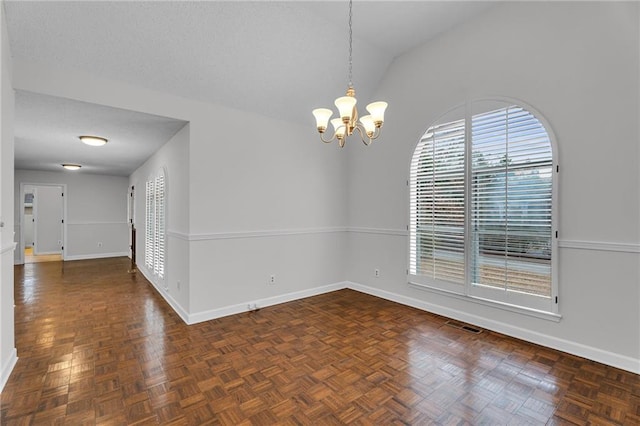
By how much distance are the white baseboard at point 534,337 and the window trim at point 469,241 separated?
183 mm

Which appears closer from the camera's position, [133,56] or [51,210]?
[133,56]

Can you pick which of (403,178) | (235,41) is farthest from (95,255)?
(403,178)

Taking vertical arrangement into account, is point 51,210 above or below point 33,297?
above

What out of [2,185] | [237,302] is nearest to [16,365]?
[2,185]

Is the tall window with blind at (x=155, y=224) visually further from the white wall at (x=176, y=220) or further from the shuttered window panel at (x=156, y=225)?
the white wall at (x=176, y=220)

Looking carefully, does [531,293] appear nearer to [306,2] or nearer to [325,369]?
[325,369]

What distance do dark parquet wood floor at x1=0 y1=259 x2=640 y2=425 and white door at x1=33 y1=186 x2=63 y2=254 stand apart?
21.1 ft

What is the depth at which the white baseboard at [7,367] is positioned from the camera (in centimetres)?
211

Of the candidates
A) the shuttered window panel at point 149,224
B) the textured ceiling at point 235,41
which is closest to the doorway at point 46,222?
the shuttered window panel at point 149,224

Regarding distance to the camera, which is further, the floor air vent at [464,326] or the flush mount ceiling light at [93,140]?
the flush mount ceiling light at [93,140]

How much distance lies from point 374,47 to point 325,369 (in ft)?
12.3

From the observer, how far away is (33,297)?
14.4 ft

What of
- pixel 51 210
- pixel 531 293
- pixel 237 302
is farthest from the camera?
pixel 51 210

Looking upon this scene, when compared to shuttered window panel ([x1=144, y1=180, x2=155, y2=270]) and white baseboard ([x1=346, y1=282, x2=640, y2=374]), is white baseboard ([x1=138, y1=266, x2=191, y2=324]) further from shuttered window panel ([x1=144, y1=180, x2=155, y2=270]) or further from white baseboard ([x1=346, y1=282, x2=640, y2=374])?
white baseboard ([x1=346, y1=282, x2=640, y2=374])
